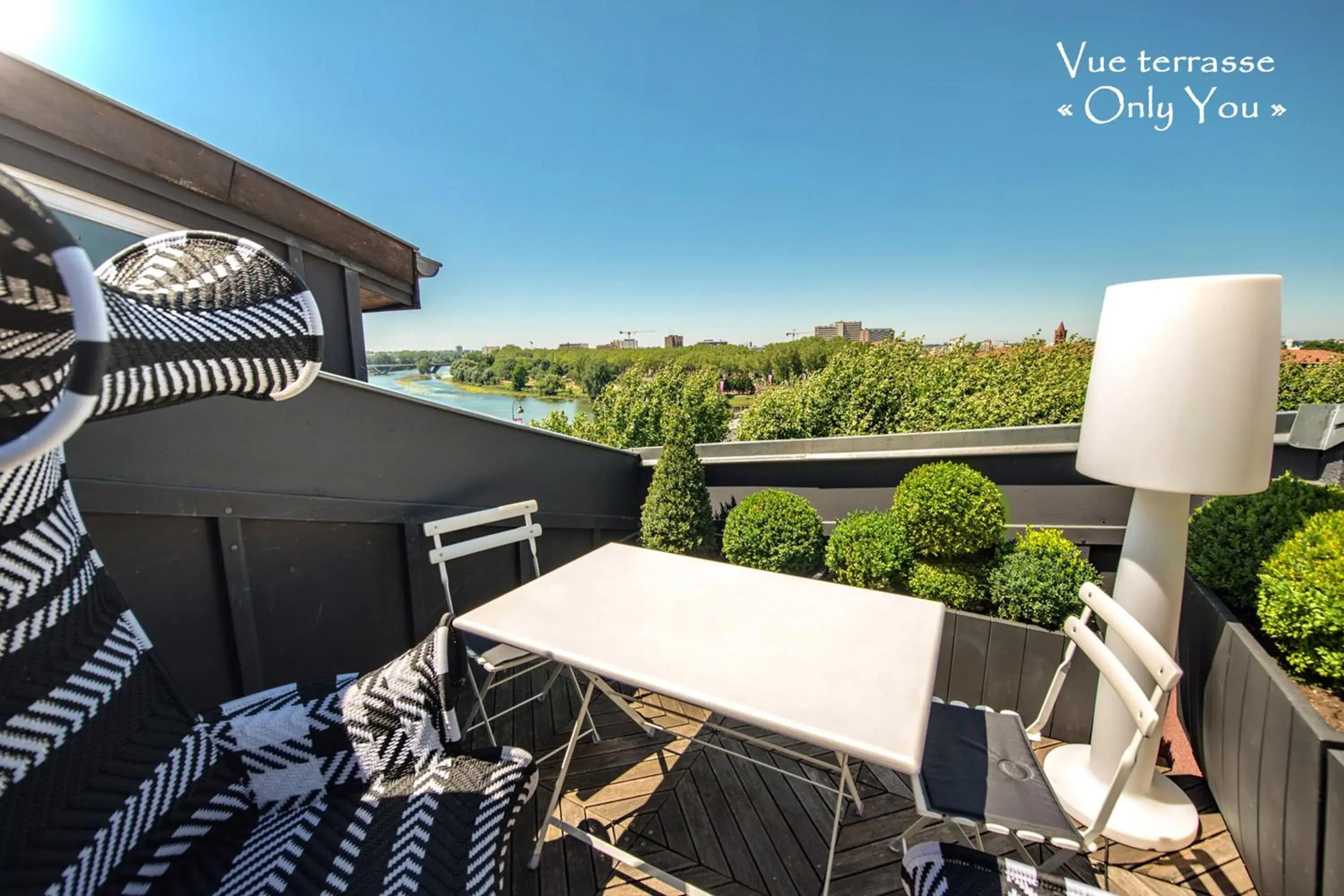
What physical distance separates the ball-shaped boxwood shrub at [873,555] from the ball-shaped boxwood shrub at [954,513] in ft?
0.30

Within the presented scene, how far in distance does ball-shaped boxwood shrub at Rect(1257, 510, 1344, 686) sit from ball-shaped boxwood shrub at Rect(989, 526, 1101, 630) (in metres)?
0.57

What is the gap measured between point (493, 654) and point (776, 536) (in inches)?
65.2

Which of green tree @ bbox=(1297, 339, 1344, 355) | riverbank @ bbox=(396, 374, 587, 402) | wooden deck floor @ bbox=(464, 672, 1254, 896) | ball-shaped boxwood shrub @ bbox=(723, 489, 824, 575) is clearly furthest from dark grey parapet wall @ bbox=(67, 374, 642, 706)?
green tree @ bbox=(1297, 339, 1344, 355)

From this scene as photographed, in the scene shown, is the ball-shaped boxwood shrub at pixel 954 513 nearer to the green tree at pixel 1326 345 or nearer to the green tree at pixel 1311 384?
the green tree at pixel 1311 384

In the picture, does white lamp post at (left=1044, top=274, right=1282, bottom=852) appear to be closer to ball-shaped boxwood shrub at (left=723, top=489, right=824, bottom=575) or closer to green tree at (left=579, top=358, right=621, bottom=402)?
ball-shaped boxwood shrub at (left=723, top=489, right=824, bottom=575)

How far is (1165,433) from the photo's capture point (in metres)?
1.50

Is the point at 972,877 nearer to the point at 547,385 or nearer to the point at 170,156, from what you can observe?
the point at 170,156

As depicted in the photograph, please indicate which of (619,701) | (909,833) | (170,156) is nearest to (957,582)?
(909,833)

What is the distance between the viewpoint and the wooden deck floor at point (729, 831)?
5.46 ft

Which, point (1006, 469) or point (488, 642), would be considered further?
point (1006, 469)

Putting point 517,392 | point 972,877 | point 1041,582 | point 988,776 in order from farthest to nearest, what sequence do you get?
point 517,392, point 1041,582, point 988,776, point 972,877

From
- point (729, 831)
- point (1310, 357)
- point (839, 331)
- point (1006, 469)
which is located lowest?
point (729, 831)

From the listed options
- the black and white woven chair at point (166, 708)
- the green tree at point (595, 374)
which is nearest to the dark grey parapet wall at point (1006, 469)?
the black and white woven chair at point (166, 708)

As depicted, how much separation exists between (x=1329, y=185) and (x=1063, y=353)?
16.2 ft
